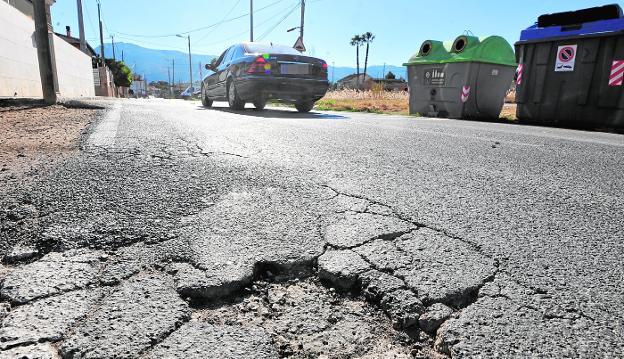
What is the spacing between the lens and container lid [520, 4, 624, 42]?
754 cm

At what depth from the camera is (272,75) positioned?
827 centimetres

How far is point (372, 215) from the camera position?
2061mm

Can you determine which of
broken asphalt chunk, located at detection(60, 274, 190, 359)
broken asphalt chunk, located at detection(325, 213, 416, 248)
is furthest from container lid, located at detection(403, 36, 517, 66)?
broken asphalt chunk, located at detection(60, 274, 190, 359)

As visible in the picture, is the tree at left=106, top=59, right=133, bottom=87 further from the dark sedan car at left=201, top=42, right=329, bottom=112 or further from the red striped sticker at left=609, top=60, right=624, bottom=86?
the red striped sticker at left=609, top=60, right=624, bottom=86

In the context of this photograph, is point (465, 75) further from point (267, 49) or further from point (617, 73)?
point (267, 49)

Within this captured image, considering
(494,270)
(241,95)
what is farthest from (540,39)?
(494,270)

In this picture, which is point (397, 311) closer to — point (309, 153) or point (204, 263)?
point (204, 263)

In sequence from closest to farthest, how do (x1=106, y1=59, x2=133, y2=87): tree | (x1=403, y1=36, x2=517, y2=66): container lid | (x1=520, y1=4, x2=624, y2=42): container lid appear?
1. (x1=520, y1=4, x2=624, y2=42): container lid
2. (x1=403, y1=36, x2=517, y2=66): container lid
3. (x1=106, y1=59, x2=133, y2=87): tree

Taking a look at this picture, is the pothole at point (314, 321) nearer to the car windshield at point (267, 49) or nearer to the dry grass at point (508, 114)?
the car windshield at point (267, 49)

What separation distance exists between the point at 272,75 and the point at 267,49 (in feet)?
2.82

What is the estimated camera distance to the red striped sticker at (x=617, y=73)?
24.4 feet

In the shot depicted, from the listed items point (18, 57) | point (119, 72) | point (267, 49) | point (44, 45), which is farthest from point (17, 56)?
point (119, 72)

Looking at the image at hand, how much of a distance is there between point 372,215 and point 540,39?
844cm

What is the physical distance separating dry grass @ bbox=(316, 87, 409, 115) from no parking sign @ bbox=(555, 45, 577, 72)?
13.5 ft
